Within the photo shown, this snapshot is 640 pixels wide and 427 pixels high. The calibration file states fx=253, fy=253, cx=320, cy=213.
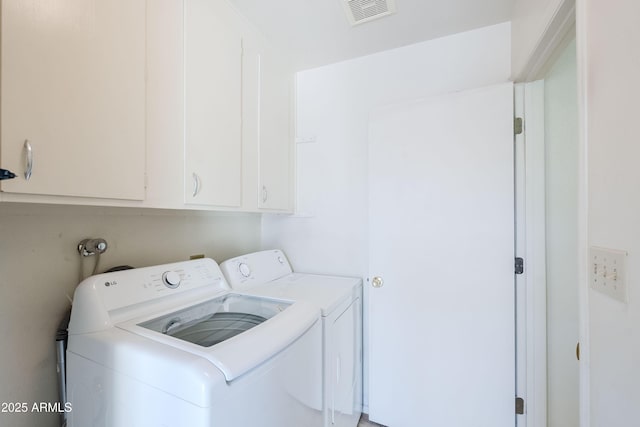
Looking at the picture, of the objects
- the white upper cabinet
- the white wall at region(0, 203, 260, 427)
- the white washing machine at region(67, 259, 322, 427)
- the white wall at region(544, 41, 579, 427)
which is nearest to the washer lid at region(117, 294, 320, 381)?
the white washing machine at region(67, 259, 322, 427)

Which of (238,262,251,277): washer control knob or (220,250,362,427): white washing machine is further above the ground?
(238,262,251,277): washer control knob

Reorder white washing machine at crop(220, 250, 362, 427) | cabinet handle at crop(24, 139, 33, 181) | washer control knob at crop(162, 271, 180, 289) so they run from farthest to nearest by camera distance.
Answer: white washing machine at crop(220, 250, 362, 427), washer control knob at crop(162, 271, 180, 289), cabinet handle at crop(24, 139, 33, 181)

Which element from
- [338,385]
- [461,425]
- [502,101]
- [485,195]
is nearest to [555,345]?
[461,425]

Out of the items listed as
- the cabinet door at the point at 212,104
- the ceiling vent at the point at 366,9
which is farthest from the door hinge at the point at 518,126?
the cabinet door at the point at 212,104

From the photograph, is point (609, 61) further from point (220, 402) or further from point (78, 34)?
point (78, 34)

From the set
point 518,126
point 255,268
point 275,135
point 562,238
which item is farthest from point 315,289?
point 518,126

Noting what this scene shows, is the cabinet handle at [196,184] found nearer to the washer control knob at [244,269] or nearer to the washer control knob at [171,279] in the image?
the washer control knob at [171,279]

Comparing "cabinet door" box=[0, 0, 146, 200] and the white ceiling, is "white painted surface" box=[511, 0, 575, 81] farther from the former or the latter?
"cabinet door" box=[0, 0, 146, 200]

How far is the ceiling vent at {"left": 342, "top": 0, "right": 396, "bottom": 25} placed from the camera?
1.50 metres

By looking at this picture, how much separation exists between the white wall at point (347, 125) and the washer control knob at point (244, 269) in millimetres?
589

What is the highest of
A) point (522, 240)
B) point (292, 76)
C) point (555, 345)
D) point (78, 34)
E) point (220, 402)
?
point (292, 76)

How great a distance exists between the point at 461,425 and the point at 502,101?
1998 millimetres

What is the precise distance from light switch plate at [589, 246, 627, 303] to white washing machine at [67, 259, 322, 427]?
3.19 ft

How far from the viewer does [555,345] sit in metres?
1.45
